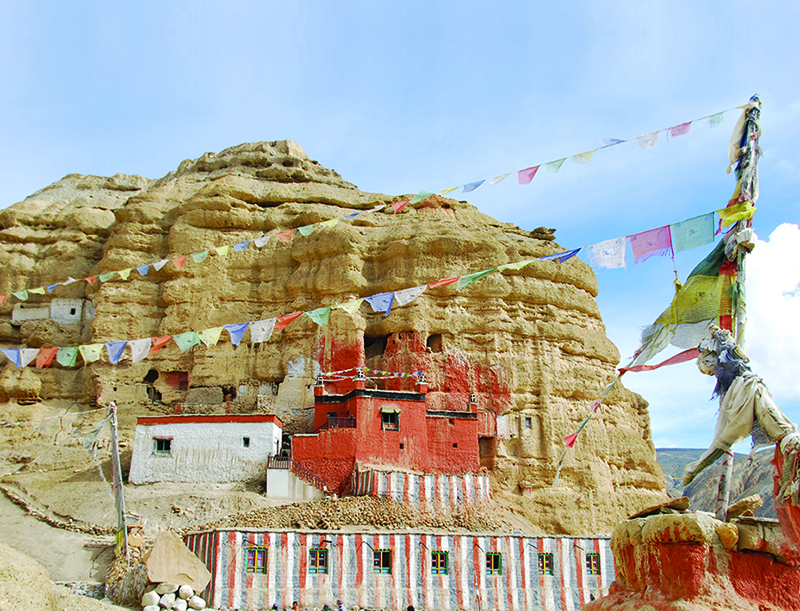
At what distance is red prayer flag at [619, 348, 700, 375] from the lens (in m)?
14.2

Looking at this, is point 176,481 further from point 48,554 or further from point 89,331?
point 89,331

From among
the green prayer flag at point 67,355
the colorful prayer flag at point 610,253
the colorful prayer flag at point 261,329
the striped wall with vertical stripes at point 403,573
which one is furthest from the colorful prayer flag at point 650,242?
the green prayer flag at point 67,355

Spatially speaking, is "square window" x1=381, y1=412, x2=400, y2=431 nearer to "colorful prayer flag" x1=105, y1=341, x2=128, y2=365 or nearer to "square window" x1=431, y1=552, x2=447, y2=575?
"square window" x1=431, y1=552, x2=447, y2=575

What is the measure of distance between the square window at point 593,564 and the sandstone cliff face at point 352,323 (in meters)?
7.95

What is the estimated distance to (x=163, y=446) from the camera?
3022 centimetres

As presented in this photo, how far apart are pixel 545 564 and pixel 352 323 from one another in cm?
1589

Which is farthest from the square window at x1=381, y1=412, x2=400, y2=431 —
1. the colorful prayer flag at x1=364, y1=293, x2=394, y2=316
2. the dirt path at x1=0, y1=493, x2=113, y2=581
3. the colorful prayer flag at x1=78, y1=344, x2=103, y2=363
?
the colorful prayer flag at x1=78, y1=344, x2=103, y2=363

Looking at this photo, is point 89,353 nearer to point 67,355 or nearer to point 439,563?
point 67,355

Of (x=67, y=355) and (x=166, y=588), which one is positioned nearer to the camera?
(x=166, y=588)

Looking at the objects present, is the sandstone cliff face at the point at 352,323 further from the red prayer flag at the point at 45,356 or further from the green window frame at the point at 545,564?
the green window frame at the point at 545,564

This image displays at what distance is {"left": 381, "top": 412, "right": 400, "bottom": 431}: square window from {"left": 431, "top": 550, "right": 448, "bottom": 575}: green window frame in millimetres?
8354

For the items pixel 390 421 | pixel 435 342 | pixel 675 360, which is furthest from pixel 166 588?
pixel 435 342

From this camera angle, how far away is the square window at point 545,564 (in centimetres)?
2412

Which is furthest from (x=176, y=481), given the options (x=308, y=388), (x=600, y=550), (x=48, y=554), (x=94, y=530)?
(x=600, y=550)
